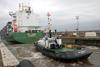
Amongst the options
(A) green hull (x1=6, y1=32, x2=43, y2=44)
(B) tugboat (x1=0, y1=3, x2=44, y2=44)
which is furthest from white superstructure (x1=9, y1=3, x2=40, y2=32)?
(A) green hull (x1=6, y1=32, x2=43, y2=44)

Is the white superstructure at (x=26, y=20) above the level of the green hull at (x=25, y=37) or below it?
above

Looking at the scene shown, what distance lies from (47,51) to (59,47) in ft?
4.19

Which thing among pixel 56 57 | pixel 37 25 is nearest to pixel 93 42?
pixel 37 25

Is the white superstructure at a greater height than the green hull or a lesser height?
greater

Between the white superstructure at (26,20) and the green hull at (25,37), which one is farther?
the white superstructure at (26,20)

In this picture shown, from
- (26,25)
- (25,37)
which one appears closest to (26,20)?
(26,25)

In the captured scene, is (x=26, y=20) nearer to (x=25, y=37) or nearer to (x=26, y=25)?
(x=26, y=25)

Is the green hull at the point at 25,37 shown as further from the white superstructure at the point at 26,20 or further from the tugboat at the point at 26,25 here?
the white superstructure at the point at 26,20

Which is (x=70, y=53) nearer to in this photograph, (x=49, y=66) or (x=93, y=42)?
(x=49, y=66)

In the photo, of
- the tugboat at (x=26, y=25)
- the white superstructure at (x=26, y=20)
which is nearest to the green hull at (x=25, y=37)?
the tugboat at (x=26, y=25)

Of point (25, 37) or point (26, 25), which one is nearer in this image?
point (25, 37)

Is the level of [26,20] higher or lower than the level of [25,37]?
higher

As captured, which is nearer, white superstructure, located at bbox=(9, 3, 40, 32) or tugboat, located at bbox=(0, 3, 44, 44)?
tugboat, located at bbox=(0, 3, 44, 44)

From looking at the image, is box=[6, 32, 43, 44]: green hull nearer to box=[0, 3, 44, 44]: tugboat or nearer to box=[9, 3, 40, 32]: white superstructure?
box=[0, 3, 44, 44]: tugboat
